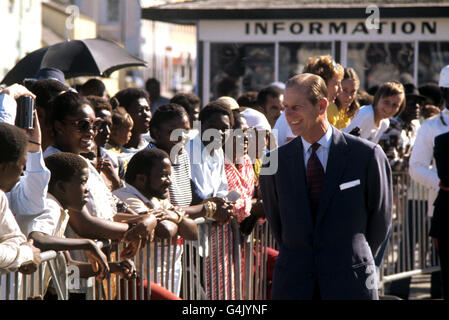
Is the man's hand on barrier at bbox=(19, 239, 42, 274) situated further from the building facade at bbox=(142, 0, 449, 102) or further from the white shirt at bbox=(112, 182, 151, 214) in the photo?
the building facade at bbox=(142, 0, 449, 102)

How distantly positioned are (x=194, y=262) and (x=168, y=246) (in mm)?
675

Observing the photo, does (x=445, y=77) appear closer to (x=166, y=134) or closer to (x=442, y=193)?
(x=442, y=193)

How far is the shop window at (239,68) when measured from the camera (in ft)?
60.9

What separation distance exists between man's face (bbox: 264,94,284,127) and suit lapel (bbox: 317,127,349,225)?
15.8 ft

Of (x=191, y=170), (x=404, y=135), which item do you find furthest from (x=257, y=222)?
(x=404, y=135)

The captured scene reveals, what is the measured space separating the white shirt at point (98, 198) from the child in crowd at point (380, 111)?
4184 millimetres

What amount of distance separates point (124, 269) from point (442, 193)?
10.6 feet

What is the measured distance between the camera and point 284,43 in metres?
18.8

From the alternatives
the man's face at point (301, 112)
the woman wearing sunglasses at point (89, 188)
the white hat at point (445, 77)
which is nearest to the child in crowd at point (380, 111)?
the white hat at point (445, 77)

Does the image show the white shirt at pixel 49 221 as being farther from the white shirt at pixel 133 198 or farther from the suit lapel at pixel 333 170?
the suit lapel at pixel 333 170

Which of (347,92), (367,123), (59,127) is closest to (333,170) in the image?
(59,127)

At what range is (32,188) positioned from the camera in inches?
193

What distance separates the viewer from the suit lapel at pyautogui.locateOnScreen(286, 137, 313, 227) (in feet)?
17.2

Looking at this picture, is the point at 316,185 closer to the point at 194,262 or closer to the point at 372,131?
the point at 194,262
